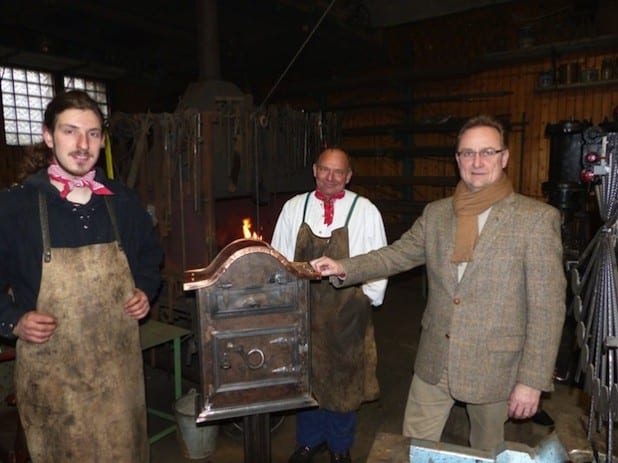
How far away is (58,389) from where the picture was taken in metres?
1.70

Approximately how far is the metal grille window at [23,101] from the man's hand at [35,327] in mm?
6527

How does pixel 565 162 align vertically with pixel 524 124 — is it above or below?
below

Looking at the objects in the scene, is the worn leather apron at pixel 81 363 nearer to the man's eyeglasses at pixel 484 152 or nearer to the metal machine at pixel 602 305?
the man's eyeglasses at pixel 484 152

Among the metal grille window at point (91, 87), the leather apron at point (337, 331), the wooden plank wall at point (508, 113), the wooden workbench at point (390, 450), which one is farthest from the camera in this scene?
the metal grille window at point (91, 87)

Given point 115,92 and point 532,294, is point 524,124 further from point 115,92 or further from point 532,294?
point 115,92

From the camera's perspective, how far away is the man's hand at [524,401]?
65.2 inches

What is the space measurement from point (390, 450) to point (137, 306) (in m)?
1.08

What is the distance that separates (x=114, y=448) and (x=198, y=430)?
992 millimetres

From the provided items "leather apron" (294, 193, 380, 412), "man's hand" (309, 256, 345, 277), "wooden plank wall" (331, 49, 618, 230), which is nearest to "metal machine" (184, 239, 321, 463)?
"man's hand" (309, 256, 345, 277)

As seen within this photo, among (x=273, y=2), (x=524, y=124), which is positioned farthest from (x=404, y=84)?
(x=273, y=2)

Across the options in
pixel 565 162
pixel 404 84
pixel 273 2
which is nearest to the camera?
pixel 565 162

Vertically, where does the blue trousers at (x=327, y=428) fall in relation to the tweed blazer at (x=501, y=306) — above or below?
below

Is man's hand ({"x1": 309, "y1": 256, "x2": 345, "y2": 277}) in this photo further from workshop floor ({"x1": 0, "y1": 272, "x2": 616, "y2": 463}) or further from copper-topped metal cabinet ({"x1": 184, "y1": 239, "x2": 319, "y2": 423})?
workshop floor ({"x1": 0, "y1": 272, "x2": 616, "y2": 463})

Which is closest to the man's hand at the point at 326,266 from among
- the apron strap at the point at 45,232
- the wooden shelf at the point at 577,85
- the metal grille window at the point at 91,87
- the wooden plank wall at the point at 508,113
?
the apron strap at the point at 45,232
